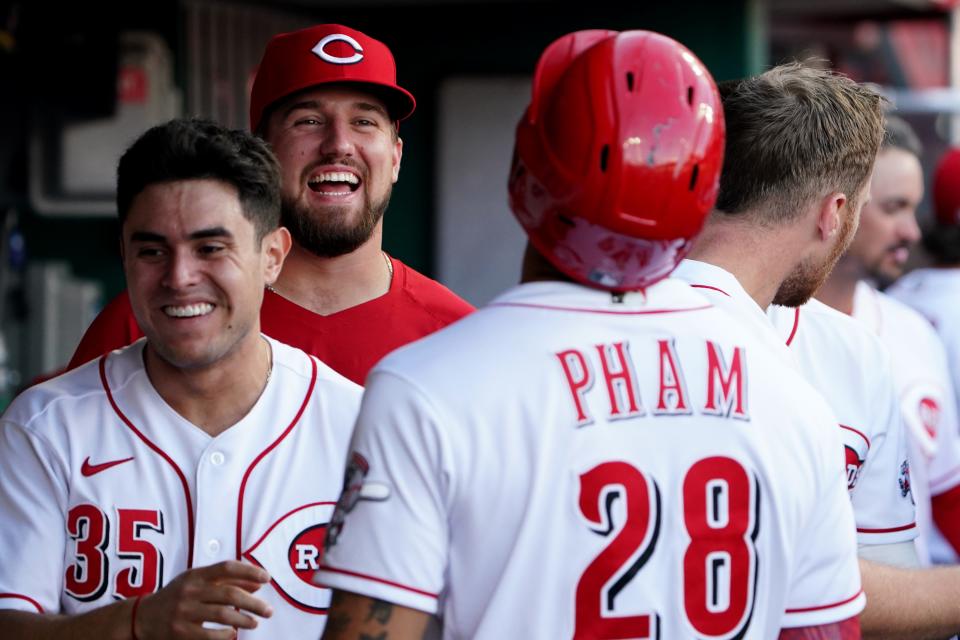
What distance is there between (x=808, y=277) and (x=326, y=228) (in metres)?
1.16

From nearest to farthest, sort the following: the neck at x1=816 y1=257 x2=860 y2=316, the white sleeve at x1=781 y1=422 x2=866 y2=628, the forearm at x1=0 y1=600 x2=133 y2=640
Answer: the white sleeve at x1=781 y1=422 x2=866 y2=628 → the forearm at x1=0 y1=600 x2=133 y2=640 → the neck at x1=816 y1=257 x2=860 y2=316

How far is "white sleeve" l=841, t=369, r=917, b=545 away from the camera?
263 centimetres

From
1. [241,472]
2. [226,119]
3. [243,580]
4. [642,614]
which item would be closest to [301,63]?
[241,472]

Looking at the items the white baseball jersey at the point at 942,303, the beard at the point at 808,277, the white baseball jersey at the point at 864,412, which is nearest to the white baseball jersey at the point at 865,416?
the white baseball jersey at the point at 864,412

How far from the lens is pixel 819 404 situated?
6.33 ft

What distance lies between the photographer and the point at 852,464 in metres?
2.59

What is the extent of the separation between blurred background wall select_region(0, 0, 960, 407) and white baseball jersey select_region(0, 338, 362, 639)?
372 centimetres

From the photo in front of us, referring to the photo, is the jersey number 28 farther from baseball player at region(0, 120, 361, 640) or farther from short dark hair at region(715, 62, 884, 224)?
short dark hair at region(715, 62, 884, 224)

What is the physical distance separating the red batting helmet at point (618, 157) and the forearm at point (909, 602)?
755mm

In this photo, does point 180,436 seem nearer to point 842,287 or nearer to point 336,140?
point 336,140

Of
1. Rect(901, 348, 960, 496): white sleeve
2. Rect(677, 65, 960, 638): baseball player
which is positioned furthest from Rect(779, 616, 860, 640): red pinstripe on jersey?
Rect(901, 348, 960, 496): white sleeve

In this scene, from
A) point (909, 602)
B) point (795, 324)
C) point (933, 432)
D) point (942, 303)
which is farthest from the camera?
point (942, 303)

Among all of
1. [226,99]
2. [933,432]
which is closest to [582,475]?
[933,432]

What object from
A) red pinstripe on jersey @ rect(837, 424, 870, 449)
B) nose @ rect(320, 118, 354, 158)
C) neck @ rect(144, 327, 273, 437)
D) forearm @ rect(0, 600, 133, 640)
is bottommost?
forearm @ rect(0, 600, 133, 640)
